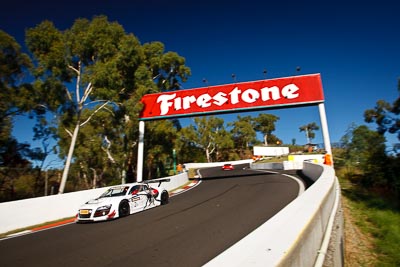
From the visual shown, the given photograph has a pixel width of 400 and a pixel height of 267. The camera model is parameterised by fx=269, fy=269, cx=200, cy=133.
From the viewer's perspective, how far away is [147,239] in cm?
676

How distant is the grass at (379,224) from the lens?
5486mm

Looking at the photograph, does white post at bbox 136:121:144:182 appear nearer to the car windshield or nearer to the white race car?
the white race car

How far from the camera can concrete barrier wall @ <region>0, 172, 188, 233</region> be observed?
30.7 ft

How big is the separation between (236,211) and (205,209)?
138 cm

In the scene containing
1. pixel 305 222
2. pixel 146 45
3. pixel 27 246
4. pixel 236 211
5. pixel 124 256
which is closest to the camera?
pixel 305 222


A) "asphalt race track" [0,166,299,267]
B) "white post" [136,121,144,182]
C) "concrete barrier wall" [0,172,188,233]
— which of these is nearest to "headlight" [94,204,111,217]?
"asphalt race track" [0,166,299,267]

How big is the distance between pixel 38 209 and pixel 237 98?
13556 mm

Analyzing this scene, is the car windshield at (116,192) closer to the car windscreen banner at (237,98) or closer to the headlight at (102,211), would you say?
the headlight at (102,211)

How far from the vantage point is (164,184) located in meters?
18.0

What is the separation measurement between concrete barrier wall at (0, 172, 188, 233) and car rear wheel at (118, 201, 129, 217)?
3.18 metres

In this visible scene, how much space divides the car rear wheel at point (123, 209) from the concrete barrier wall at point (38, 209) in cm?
318

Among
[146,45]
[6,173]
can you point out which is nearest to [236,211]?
[6,173]

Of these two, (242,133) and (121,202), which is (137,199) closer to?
(121,202)

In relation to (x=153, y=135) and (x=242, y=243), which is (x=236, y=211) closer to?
(x=242, y=243)
